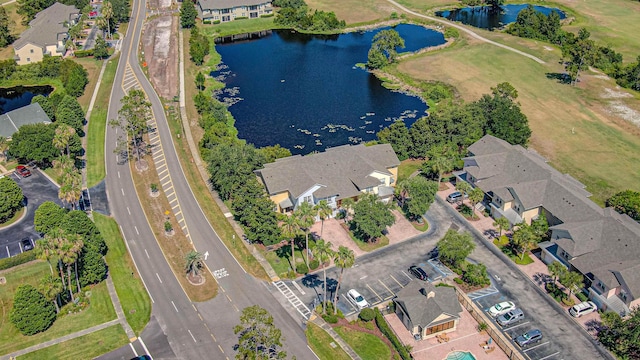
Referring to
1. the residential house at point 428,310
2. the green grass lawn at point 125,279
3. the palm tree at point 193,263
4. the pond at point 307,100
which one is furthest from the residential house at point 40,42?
the residential house at point 428,310

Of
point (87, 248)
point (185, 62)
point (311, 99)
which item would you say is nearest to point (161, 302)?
point (87, 248)

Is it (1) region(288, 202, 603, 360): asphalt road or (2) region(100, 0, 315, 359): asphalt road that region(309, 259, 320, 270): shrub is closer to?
(1) region(288, 202, 603, 360): asphalt road

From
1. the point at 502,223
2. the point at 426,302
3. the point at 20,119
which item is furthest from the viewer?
the point at 20,119

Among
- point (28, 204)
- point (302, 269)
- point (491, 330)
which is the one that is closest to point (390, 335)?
point (491, 330)

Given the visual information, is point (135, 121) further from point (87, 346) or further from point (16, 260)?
point (87, 346)

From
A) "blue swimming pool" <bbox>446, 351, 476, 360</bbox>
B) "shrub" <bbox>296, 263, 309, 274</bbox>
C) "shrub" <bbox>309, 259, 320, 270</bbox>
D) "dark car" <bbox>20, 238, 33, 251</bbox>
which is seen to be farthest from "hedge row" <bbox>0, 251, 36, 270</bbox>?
"blue swimming pool" <bbox>446, 351, 476, 360</bbox>

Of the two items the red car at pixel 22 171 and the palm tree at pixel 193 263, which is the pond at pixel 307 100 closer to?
the palm tree at pixel 193 263
